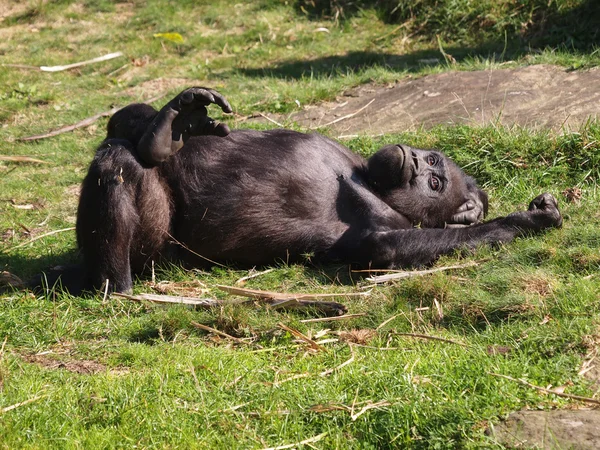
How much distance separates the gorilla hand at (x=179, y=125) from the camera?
5496 millimetres

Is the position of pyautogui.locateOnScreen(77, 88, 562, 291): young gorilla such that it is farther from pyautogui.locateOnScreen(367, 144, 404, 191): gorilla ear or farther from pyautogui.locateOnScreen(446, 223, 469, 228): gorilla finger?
pyautogui.locateOnScreen(446, 223, 469, 228): gorilla finger

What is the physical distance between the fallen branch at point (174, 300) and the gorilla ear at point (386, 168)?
1847 mm

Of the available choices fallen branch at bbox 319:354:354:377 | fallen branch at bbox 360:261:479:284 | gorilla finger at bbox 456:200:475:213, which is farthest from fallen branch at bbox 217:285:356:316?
gorilla finger at bbox 456:200:475:213

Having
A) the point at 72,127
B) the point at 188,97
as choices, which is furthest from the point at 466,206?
the point at 72,127

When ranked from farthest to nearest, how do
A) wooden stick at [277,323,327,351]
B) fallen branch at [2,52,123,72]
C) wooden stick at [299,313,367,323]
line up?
fallen branch at [2,52,123,72] → wooden stick at [299,313,367,323] → wooden stick at [277,323,327,351]

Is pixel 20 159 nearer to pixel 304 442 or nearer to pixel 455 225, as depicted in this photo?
pixel 455 225

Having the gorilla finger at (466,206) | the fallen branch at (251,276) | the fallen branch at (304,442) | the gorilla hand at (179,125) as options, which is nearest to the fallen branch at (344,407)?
the fallen branch at (304,442)

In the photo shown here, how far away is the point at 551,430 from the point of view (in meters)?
3.58

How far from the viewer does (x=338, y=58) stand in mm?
11930

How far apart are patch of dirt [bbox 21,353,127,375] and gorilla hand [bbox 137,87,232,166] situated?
1.57 metres

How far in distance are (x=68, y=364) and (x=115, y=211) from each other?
123cm

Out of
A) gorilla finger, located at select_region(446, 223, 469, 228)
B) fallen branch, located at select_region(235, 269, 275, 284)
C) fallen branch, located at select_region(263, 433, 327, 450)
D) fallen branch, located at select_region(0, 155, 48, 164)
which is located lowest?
fallen branch, located at select_region(0, 155, 48, 164)

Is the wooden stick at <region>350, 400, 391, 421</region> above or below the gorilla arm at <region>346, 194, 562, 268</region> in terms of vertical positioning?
above

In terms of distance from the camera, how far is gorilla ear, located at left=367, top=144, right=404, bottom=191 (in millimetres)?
6316
